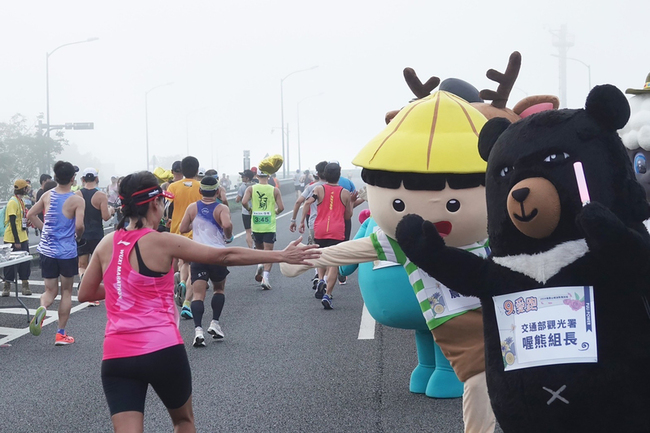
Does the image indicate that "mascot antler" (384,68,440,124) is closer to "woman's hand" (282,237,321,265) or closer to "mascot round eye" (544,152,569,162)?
"woman's hand" (282,237,321,265)

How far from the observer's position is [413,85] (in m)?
5.93

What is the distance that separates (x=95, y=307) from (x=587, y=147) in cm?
834

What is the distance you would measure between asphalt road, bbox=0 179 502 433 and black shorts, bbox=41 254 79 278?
71 cm

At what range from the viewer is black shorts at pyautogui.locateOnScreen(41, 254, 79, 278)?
860 cm

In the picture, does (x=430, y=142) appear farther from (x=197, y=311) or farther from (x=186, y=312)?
(x=186, y=312)

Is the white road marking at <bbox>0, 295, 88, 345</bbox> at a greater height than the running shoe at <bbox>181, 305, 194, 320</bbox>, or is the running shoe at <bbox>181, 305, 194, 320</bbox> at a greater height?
the running shoe at <bbox>181, 305, 194, 320</bbox>

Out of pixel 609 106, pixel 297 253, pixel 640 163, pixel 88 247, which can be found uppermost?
pixel 609 106

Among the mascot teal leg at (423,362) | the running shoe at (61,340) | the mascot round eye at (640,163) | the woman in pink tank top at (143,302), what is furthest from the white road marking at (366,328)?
the woman in pink tank top at (143,302)

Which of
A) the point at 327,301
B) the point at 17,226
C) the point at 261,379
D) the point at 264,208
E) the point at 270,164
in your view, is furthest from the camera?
the point at 264,208

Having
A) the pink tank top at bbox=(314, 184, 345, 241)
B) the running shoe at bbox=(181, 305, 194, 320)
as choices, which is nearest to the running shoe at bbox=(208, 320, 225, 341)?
the running shoe at bbox=(181, 305, 194, 320)

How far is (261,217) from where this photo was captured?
39.6ft

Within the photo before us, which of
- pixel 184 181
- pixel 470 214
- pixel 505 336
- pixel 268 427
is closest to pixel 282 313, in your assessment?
pixel 184 181

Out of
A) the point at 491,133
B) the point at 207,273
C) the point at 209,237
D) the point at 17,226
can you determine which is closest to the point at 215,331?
the point at 207,273

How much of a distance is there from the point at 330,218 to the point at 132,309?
6555 millimetres
